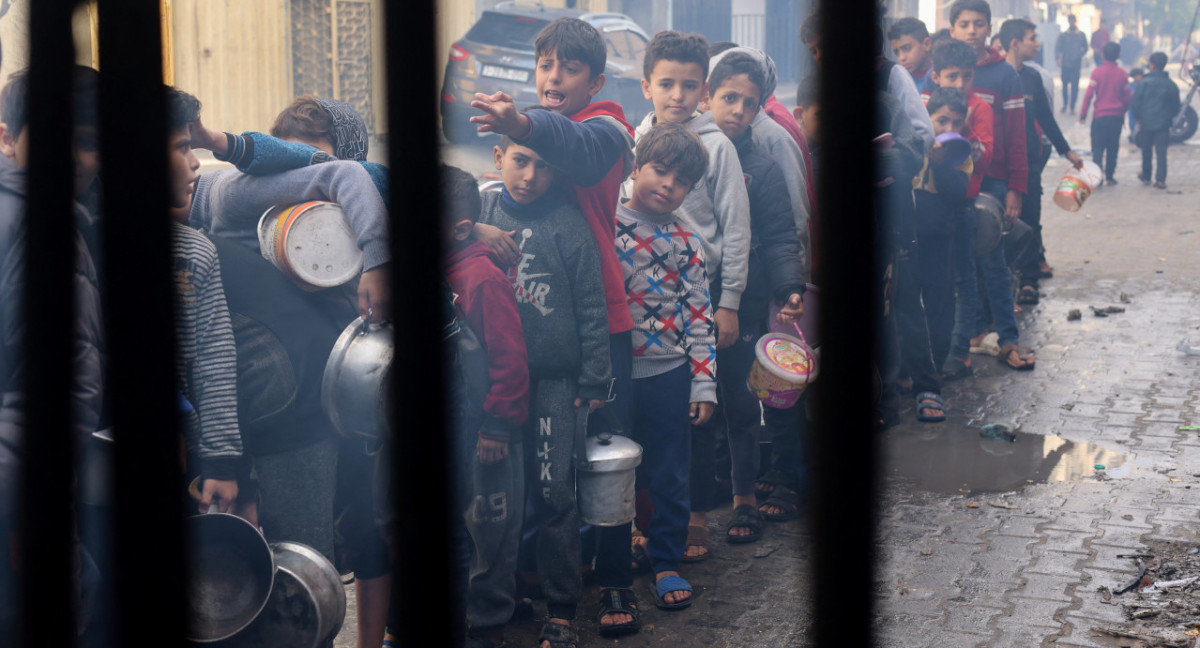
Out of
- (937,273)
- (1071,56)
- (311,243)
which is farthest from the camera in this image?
(1071,56)

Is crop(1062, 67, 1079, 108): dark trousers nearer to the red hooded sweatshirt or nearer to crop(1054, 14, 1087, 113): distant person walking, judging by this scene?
crop(1054, 14, 1087, 113): distant person walking

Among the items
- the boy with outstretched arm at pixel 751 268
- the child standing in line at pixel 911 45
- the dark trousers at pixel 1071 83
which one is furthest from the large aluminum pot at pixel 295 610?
the dark trousers at pixel 1071 83

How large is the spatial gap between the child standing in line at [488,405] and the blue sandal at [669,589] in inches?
24.1

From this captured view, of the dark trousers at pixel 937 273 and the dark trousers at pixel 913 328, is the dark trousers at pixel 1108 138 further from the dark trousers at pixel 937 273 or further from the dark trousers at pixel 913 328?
the dark trousers at pixel 913 328

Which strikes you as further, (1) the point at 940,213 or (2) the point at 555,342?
(1) the point at 940,213

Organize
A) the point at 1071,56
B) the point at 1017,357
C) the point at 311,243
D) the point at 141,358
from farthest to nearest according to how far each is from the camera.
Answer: the point at 1071,56, the point at 1017,357, the point at 311,243, the point at 141,358

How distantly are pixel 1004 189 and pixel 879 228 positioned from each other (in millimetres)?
2363

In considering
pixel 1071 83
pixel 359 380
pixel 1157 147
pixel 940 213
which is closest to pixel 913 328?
pixel 940 213

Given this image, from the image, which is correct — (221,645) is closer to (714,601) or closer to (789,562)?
(714,601)

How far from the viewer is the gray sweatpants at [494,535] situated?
3.77 m

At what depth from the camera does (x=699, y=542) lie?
469cm

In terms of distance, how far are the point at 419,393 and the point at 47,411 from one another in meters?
1.04

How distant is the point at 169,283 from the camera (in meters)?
2.95

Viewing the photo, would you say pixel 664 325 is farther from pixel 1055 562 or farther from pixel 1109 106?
pixel 1109 106
